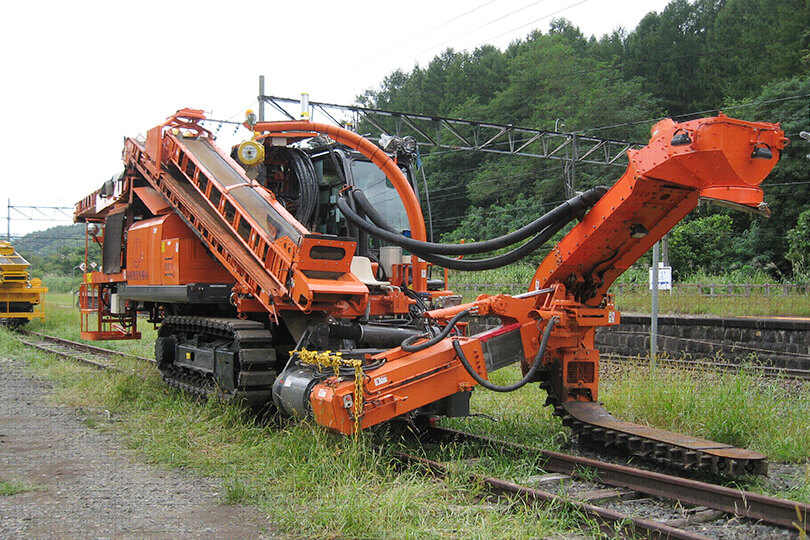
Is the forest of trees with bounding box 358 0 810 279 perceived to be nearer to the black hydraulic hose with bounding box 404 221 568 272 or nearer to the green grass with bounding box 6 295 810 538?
the green grass with bounding box 6 295 810 538

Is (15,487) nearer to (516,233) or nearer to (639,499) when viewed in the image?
(516,233)

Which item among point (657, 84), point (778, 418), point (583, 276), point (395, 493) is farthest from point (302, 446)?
point (657, 84)

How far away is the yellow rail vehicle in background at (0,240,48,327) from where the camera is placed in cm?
2220

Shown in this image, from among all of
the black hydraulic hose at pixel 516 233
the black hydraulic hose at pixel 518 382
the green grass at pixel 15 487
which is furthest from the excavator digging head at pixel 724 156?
the green grass at pixel 15 487

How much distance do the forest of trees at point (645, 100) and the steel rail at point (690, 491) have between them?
27.9m

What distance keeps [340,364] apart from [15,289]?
65.7 ft

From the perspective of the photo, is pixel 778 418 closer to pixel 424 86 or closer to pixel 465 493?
pixel 465 493

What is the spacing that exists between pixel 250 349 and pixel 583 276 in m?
3.36

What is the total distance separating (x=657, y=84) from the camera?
51.7m

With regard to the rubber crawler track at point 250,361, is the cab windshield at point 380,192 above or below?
above

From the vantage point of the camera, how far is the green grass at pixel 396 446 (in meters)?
4.61

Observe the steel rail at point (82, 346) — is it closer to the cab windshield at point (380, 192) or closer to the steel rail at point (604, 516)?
the cab windshield at point (380, 192)

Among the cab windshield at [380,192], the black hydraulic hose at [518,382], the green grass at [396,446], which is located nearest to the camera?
the green grass at [396,446]

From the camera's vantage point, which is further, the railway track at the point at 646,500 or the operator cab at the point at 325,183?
the operator cab at the point at 325,183
